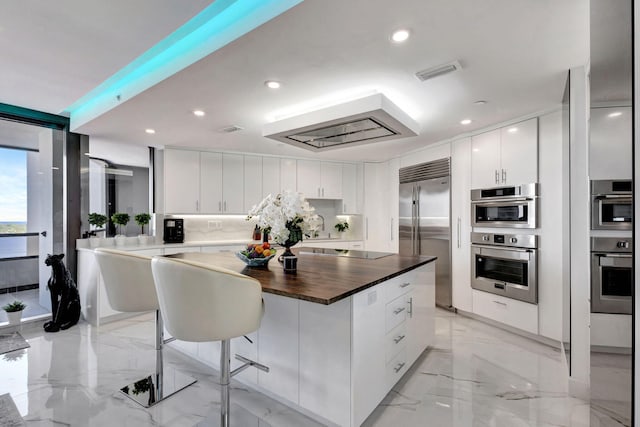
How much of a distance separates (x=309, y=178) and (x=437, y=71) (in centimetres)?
333

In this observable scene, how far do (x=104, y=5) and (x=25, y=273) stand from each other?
3.66 m

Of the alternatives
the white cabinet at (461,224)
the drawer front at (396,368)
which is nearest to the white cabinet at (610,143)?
the drawer front at (396,368)

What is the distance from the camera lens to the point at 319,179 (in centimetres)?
539

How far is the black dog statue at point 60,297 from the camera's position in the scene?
11.2 feet

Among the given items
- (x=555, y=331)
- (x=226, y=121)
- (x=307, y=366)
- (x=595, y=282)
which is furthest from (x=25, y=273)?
(x=555, y=331)

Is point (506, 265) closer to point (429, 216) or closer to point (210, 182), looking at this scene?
point (429, 216)

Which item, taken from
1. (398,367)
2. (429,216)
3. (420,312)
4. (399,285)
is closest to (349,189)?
(429,216)

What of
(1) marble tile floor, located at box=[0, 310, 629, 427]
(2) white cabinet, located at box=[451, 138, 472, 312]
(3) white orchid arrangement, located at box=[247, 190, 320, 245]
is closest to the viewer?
(1) marble tile floor, located at box=[0, 310, 629, 427]

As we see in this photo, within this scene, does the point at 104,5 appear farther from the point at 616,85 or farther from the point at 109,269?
the point at 616,85

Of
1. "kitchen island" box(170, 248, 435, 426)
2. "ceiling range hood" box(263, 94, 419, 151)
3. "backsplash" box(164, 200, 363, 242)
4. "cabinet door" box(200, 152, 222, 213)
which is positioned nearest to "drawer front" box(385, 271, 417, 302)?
"kitchen island" box(170, 248, 435, 426)

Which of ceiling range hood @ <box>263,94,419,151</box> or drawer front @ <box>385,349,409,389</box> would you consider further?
ceiling range hood @ <box>263,94,419,151</box>

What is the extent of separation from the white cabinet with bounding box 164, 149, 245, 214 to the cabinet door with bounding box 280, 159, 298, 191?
25.8 inches

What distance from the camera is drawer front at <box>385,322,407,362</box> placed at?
2.08m

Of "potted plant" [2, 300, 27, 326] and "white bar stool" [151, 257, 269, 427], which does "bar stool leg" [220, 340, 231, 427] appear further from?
"potted plant" [2, 300, 27, 326]
